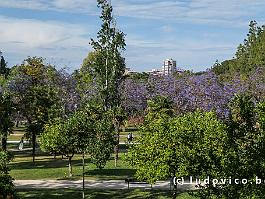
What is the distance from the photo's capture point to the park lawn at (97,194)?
1145 inches

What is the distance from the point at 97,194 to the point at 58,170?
916 centimetres

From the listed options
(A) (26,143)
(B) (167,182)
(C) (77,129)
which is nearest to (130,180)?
(B) (167,182)

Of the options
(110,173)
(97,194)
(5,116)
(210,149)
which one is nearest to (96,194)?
(97,194)

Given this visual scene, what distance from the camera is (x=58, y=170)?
38250mm

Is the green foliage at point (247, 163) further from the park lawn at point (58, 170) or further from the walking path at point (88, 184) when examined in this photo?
the park lawn at point (58, 170)

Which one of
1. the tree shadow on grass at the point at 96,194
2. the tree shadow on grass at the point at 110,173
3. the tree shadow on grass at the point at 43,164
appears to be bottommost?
the tree shadow on grass at the point at 96,194

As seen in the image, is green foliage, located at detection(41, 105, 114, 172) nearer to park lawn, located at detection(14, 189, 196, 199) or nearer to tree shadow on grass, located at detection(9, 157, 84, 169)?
park lawn, located at detection(14, 189, 196, 199)

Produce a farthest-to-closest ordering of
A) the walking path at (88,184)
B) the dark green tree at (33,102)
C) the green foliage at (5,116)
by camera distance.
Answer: the dark green tree at (33,102), the green foliage at (5,116), the walking path at (88,184)

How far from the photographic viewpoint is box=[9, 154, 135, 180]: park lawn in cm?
3591

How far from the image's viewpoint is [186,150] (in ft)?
71.0

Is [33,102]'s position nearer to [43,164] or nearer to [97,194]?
[43,164]

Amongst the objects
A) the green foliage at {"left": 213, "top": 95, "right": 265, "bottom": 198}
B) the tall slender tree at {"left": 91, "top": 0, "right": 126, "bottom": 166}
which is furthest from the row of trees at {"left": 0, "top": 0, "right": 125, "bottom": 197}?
the green foliage at {"left": 213, "top": 95, "right": 265, "bottom": 198}

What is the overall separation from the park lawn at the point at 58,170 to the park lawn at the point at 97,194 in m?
3.52

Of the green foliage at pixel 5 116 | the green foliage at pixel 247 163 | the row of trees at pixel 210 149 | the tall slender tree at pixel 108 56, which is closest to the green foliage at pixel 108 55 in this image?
the tall slender tree at pixel 108 56
